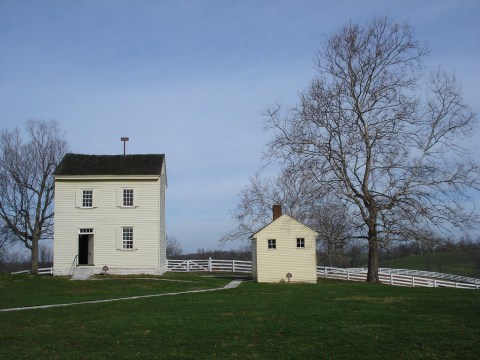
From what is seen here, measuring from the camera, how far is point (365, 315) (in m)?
15.9

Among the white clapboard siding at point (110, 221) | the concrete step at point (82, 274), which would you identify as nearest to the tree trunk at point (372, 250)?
the white clapboard siding at point (110, 221)

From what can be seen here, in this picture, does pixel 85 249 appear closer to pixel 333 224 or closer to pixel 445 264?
pixel 333 224

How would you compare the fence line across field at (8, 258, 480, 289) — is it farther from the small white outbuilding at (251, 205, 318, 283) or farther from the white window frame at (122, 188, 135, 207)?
the white window frame at (122, 188, 135, 207)

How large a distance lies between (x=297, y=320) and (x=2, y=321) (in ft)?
28.7

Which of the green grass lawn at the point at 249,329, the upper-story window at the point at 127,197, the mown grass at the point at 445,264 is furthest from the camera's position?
the mown grass at the point at 445,264

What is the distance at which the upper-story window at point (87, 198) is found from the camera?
34.8m

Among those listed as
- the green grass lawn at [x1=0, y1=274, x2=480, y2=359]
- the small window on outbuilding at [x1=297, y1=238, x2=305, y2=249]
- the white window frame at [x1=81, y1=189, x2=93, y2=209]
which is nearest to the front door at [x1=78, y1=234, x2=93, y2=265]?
the white window frame at [x1=81, y1=189, x2=93, y2=209]

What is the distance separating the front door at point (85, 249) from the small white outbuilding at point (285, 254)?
1102 cm

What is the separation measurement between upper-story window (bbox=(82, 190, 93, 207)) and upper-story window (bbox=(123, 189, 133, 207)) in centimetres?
216

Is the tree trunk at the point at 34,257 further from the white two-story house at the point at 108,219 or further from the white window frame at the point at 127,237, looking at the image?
the white window frame at the point at 127,237

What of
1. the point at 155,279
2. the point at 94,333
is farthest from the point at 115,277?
the point at 94,333

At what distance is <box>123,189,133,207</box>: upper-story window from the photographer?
34.9m

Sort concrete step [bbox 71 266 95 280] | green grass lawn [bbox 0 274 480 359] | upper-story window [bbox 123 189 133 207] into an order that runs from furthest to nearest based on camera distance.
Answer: upper-story window [bbox 123 189 133 207]
concrete step [bbox 71 266 95 280]
green grass lawn [bbox 0 274 480 359]

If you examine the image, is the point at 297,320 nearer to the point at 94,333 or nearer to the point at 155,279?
the point at 94,333
